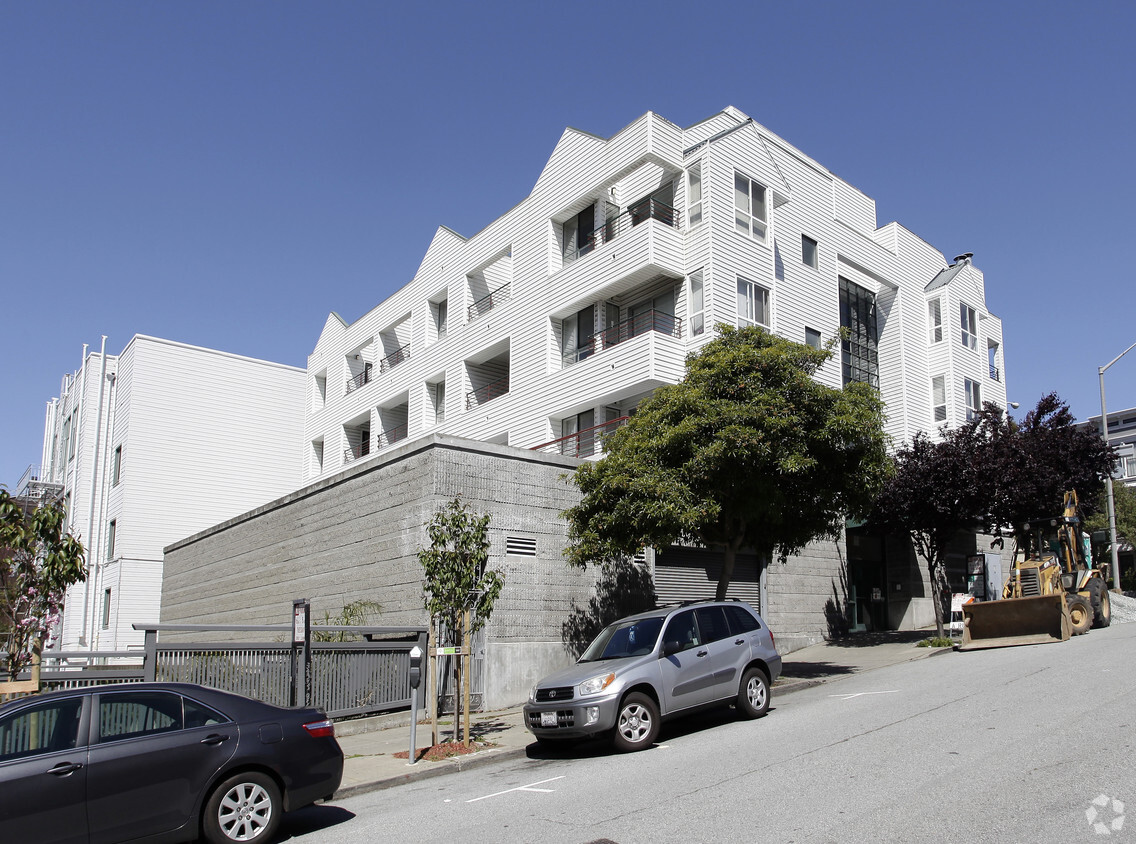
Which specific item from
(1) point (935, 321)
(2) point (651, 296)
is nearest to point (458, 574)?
(2) point (651, 296)

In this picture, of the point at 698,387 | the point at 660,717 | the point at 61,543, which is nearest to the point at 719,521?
the point at 698,387

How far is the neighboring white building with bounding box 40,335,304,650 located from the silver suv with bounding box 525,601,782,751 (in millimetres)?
26350

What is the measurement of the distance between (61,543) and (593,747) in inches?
271

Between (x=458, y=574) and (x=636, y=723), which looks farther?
(x=458, y=574)

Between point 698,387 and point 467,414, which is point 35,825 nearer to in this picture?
point 698,387

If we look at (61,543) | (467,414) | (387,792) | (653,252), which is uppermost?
(653,252)

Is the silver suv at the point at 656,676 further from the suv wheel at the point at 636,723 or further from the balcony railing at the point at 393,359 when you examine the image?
the balcony railing at the point at 393,359

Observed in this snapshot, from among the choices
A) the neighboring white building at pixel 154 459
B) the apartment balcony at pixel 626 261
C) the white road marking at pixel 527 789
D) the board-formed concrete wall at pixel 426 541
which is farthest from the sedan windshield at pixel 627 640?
the neighboring white building at pixel 154 459

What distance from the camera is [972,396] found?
33.6 meters

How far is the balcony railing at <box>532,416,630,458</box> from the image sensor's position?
2497cm

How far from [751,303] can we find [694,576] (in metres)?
8.66

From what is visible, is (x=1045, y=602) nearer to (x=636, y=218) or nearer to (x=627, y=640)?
(x=627, y=640)

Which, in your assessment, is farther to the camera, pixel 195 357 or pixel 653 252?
pixel 195 357

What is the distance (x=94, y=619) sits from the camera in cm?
3491
